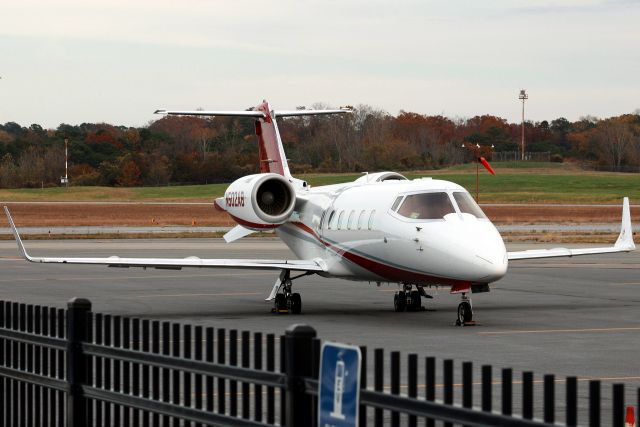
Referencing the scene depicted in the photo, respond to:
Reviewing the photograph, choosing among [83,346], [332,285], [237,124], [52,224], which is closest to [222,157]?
[237,124]

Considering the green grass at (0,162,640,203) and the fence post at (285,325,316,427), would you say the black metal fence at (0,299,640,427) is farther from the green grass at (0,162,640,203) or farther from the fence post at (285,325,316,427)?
the green grass at (0,162,640,203)

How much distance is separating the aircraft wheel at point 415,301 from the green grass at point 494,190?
89463mm

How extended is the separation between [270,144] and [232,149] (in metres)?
126

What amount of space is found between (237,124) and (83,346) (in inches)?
6104

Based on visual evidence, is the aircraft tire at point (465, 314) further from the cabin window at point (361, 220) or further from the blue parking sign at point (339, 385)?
the blue parking sign at point (339, 385)

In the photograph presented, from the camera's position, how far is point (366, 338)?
1897 cm

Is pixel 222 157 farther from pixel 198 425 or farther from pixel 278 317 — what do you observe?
pixel 198 425

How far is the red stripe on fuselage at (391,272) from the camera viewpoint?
20.5m

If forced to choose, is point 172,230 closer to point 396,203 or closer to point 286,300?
A: point 286,300

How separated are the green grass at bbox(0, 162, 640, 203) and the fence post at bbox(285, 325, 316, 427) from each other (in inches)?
4210

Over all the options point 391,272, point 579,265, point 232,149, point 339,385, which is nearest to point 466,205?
point 391,272

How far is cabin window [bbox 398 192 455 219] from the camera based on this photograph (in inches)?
831

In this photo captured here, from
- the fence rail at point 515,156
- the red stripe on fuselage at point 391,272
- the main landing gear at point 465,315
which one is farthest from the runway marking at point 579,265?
the fence rail at point 515,156

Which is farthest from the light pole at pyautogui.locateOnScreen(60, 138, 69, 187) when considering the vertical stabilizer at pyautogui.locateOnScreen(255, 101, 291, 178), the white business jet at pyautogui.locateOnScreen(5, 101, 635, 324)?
the white business jet at pyautogui.locateOnScreen(5, 101, 635, 324)
